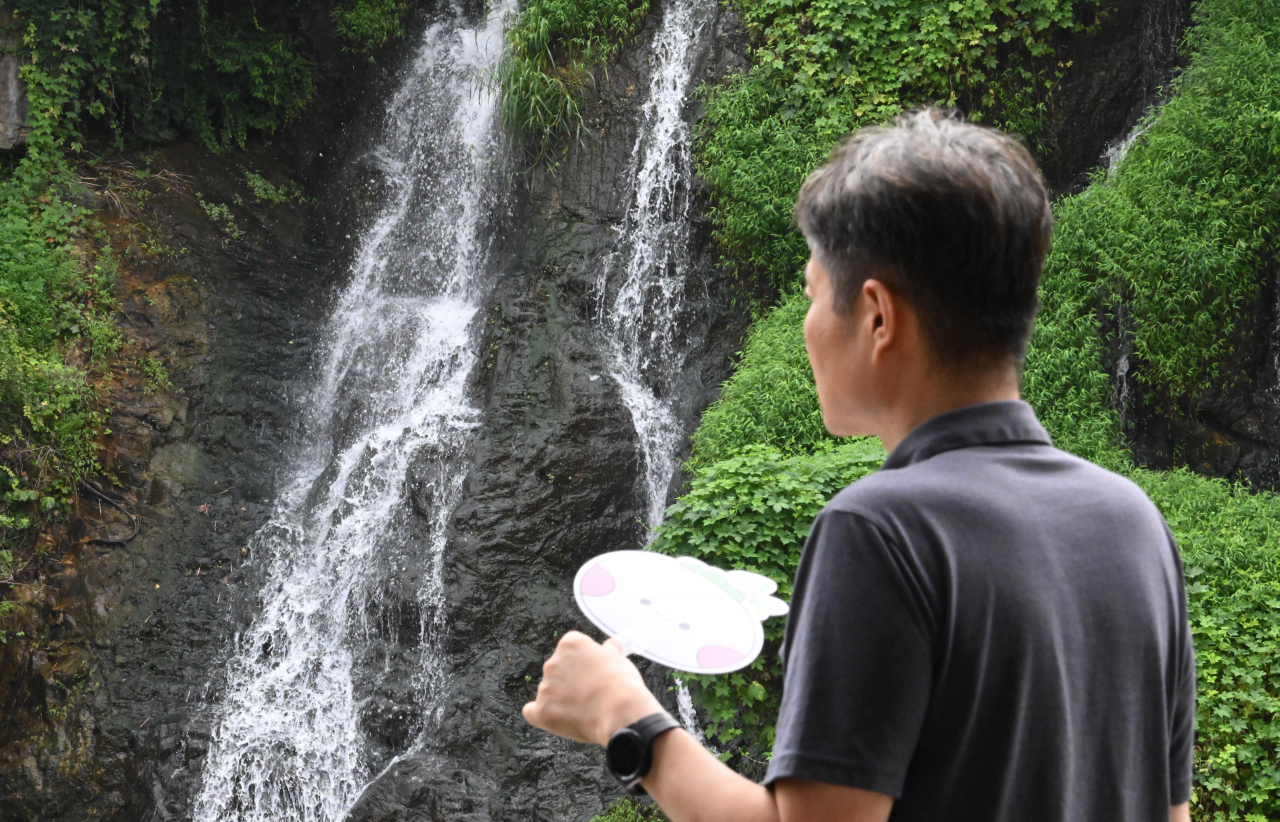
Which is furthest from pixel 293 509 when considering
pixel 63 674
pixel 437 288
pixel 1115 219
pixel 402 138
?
pixel 1115 219

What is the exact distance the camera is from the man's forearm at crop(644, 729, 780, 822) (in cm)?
92

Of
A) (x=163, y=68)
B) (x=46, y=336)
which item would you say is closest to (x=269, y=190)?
(x=163, y=68)

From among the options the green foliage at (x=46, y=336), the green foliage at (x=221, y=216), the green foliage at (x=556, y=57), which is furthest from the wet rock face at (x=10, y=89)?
the green foliage at (x=556, y=57)

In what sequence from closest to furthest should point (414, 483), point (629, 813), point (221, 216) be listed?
point (629, 813)
point (414, 483)
point (221, 216)

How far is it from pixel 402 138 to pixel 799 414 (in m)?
6.32

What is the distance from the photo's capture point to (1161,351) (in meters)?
5.81

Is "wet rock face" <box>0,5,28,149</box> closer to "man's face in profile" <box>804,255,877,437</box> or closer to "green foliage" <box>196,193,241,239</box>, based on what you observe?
"green foliage" <box>196,193,241,239</box>

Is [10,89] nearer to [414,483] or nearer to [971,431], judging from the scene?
[414,483]

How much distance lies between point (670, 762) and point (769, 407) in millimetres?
5129

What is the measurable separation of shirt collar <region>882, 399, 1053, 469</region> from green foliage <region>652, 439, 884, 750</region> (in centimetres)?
284

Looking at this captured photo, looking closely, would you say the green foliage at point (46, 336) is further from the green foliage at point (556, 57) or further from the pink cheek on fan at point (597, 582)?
the pink cheek on fan at point (597, 582)

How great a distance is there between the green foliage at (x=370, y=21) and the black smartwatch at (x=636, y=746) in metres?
10.7

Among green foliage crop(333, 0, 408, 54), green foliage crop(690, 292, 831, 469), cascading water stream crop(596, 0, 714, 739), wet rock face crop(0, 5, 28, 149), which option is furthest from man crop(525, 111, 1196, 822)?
green foliage crop(333, 0, 408, 54)

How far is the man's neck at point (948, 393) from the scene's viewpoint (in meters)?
1.03
